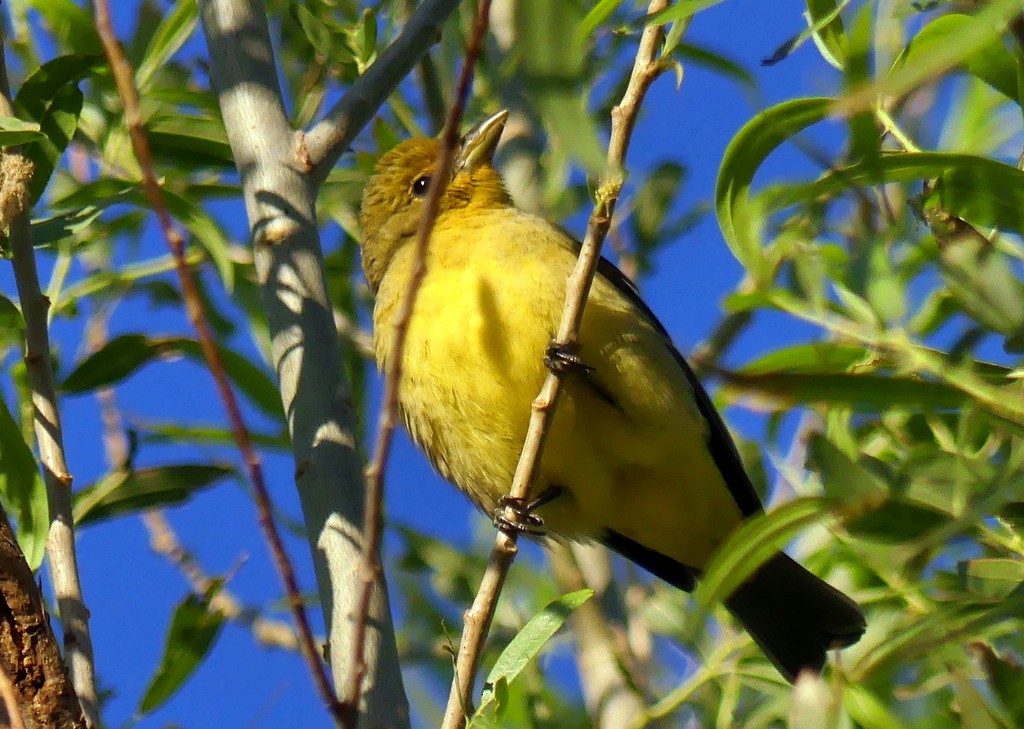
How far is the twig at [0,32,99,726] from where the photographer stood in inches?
134

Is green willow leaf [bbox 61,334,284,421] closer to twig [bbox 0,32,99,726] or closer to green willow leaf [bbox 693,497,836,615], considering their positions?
twig [bbox 0,32,99,726]

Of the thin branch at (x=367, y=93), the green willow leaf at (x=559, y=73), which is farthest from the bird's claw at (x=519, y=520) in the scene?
the green willow leaf at (x=559, y=73)

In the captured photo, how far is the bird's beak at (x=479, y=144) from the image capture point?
5168mm

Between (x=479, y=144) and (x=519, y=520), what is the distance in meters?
1.74

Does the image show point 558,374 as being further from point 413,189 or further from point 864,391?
point 413,189

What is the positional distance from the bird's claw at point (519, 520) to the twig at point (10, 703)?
121cm

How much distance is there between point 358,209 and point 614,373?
6.48 ft

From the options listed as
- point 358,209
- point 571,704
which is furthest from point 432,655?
point 358,209

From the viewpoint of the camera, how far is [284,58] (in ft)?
19.1

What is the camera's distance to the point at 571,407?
14.4 feet

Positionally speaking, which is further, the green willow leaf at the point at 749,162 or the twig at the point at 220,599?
the twig at the point at 220,599

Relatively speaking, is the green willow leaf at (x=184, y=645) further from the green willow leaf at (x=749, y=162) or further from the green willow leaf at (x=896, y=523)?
the green willow leaf at (x=896, y=523)

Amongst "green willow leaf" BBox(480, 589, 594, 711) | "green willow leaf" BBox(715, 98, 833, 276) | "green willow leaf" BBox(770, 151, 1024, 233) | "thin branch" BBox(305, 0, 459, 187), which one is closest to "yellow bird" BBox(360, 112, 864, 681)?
"thin branch" BBox(305, 0, 459, 187)

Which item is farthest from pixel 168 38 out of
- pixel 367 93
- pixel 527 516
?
pixel 527 516
